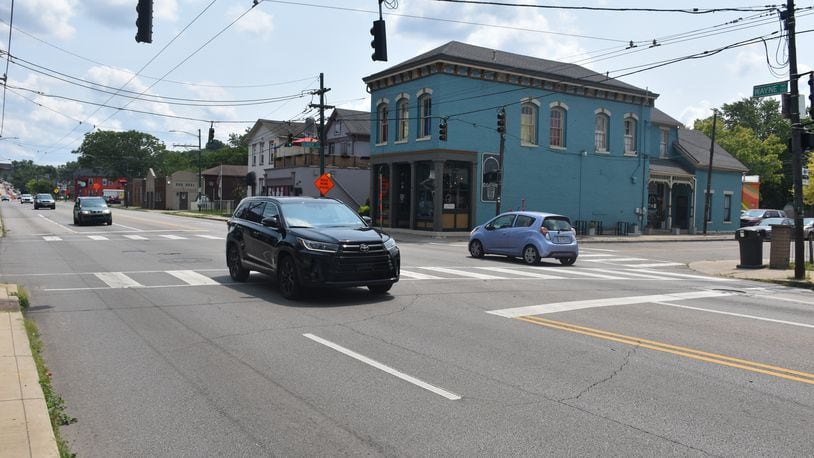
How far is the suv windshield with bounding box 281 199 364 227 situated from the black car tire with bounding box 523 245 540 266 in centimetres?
838

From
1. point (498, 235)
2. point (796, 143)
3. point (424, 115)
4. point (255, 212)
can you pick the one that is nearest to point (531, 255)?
point (498, 235)

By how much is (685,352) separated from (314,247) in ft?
18.5

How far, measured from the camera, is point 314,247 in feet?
33.7

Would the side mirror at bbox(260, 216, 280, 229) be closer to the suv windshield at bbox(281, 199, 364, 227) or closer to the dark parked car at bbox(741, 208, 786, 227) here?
the suv windshield at bbox(281, 199, 364, 227)

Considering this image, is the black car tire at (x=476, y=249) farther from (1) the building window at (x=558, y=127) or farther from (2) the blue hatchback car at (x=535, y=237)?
(1) the building window at (x=558, y=127)

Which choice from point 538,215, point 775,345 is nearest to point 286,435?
point 775,345

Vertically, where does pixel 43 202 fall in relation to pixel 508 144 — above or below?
below

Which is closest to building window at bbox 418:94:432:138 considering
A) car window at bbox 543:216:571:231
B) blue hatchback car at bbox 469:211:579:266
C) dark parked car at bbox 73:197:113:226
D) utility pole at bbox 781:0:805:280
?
blue hatchback car at bbox 469:211:579:266

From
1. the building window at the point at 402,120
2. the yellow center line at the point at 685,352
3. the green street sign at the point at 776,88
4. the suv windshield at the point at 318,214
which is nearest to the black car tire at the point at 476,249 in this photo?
the green street sign at the point at 776,88

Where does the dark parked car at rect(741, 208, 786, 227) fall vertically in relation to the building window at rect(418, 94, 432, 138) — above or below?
below

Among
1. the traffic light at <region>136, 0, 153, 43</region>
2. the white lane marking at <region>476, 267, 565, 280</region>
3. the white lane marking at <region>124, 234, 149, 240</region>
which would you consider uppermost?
the traffic light at <region>136, 0, 153, 43</region>

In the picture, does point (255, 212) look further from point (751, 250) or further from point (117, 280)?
point (751, 250)

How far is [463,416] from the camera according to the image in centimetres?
510

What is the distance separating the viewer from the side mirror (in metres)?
11.3
